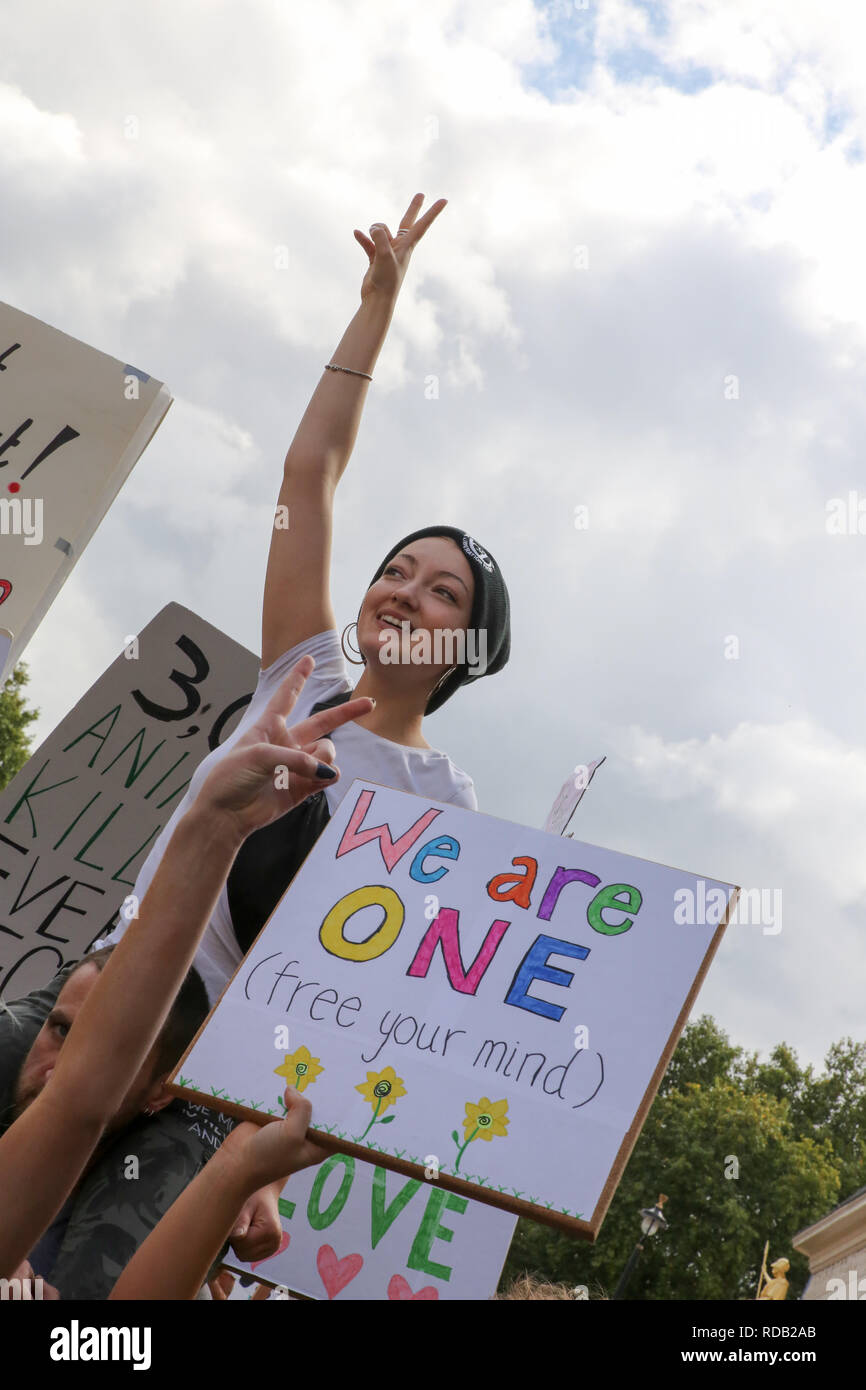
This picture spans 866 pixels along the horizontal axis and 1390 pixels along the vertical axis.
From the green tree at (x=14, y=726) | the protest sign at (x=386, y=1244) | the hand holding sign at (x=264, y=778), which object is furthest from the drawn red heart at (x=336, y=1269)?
the green tree at (x=14, y=726)

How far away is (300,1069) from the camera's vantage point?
2.25m

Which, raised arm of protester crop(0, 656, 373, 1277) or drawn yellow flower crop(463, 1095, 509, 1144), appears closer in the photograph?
raised arm of protester crop(0, 656, 373, 1277)

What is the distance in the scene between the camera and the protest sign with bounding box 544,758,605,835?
137 inches

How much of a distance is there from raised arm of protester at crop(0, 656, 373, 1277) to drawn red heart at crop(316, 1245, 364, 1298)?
138 cm

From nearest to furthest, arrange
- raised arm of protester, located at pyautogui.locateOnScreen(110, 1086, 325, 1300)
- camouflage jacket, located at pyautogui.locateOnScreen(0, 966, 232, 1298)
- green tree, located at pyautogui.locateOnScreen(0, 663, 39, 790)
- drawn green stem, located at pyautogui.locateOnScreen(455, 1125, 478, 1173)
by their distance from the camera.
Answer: raised arm of protester, located at pyautogui.locateOnScreen(110, 1086, 325, 1300) → drawn green stem, located at pyautogui.locateOnScreen(455, 1125, 478, 1173) → camouflage jacket, located at pyautogui.locateOnScreen(0, 966, 232, 1298) → green tree, located at pyautogui.locateOnScreen(0, 663, 39, 790)

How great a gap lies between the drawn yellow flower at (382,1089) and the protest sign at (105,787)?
7.50 feet

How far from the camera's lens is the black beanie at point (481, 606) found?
11.4ft

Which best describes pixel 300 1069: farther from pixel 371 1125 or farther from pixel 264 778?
pixel 264 778

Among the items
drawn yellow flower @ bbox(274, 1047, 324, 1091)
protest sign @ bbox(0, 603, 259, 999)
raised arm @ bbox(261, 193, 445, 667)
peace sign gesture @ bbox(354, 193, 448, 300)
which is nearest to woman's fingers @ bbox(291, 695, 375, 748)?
drawn yellow flower @ bbox(274, 1047, 324, 1091)

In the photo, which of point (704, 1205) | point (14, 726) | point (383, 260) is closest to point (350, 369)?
point (383, 260)

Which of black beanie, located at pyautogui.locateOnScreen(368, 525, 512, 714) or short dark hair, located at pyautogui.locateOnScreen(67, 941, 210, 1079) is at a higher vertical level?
black beanie, located at pyautogui.locateOnScreen(368, 525, 512, 714)

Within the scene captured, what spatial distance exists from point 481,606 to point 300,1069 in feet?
5.25

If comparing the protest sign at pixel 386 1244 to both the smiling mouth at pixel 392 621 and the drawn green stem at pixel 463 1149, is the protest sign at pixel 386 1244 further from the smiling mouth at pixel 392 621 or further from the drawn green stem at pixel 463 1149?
the smiling mouth at pixel 392 621

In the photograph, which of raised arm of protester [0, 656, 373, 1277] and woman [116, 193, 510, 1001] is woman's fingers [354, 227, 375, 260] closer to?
woman [116, 193, 510, 1001]
